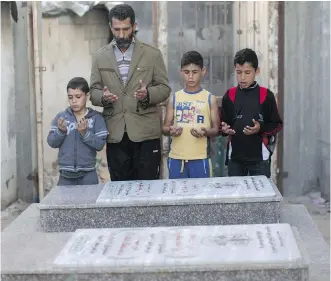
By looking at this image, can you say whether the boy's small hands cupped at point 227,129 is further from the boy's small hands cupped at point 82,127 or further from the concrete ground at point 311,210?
the concrete ground at point 311,210

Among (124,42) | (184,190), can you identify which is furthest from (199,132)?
(184,190)

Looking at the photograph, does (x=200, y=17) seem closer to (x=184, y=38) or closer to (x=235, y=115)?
(x=184, y=38)

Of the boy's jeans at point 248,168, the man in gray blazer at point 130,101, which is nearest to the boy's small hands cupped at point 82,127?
the man in gray blazer at point 130,101

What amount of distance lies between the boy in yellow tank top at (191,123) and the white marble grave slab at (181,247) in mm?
1718

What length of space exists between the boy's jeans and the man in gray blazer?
0.52m

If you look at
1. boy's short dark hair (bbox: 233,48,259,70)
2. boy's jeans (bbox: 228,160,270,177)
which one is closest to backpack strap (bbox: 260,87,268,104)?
boy's short dark hair (bbox: 233,48,259,70)

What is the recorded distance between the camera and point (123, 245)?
2.46 m

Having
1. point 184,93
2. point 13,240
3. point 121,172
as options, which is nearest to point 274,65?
point 184,93

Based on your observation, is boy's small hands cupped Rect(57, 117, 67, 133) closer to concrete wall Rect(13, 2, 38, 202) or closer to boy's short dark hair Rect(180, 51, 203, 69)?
boy's short dark hair Rect(180, 51, 203, 69)

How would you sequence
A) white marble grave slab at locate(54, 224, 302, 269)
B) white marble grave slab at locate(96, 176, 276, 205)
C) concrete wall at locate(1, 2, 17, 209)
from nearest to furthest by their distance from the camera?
white marble grave slab at locate(54, 224, 302, 269), white marble grave slab at locate(96, 176, 276, 205), concrete wall at locate(1, 2, 17, 209)

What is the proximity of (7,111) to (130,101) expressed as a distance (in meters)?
2.46

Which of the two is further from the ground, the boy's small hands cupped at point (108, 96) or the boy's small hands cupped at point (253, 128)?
the boy's small hands cupped at point (108, 96)

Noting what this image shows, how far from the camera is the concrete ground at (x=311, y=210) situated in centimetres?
581

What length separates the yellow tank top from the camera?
4363 mm
